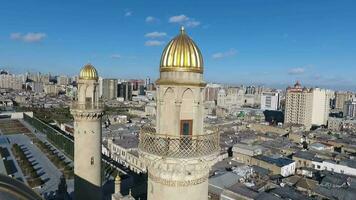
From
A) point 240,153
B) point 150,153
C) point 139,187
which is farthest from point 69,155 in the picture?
point 150,153

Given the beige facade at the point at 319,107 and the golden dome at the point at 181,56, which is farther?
the beige facade at the point at 319,107

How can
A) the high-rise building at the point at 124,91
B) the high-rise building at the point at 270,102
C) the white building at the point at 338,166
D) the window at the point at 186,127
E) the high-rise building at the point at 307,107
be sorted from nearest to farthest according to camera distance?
the window at the point at 186,127
the white building at the point at 338,166
the high-rise building at the point at 307,107
the high-rise building at the point at 270,102
the high-rise building at the point at 124,91

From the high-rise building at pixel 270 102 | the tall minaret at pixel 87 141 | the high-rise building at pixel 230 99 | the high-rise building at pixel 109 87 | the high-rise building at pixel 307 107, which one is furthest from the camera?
the high-rise building at pixel 109 87

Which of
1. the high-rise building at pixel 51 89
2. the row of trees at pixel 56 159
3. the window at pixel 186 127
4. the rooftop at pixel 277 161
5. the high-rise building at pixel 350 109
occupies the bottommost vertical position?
the row of trees at pixel 56 159

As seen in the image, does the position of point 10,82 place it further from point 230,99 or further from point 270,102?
point 270,102

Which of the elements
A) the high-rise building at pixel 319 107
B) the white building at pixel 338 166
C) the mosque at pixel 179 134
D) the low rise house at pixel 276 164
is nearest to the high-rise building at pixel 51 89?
the high-rise building at pixel 319 107

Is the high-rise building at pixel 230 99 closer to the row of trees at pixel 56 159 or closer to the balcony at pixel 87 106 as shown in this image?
the row of trees at pixel 56 159

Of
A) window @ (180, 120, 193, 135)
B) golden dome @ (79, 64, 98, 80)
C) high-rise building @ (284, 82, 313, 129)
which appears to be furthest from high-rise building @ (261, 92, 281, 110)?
window @ (180, 120, 193, 135)
